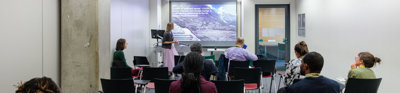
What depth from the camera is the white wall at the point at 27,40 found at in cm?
372

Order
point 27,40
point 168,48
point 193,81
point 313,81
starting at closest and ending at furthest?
point 313,81 < point 193,81 < point 27,40 < point 168,48

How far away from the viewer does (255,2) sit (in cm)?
1027

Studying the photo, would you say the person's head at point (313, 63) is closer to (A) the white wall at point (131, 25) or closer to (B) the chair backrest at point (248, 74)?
(B) the chair backrest at point (248, 74)

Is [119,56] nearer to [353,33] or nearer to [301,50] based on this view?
[301,50]

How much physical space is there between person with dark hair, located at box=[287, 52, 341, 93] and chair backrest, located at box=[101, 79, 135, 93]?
A: 2.06m

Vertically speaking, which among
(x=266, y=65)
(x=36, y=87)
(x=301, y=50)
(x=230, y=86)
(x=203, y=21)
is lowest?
(x=230, y=86)

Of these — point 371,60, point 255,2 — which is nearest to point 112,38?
point 371,60

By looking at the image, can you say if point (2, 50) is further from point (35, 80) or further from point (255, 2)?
point (255, 2)

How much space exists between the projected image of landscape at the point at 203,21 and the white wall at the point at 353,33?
9.45 ft

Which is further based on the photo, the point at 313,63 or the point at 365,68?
the point at 365,68

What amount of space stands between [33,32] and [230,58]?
3.20 m

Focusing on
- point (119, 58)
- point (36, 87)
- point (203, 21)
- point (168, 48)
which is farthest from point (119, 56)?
point (203, 21)

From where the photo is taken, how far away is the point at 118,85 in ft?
12.8

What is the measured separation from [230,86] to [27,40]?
94.7 inches
